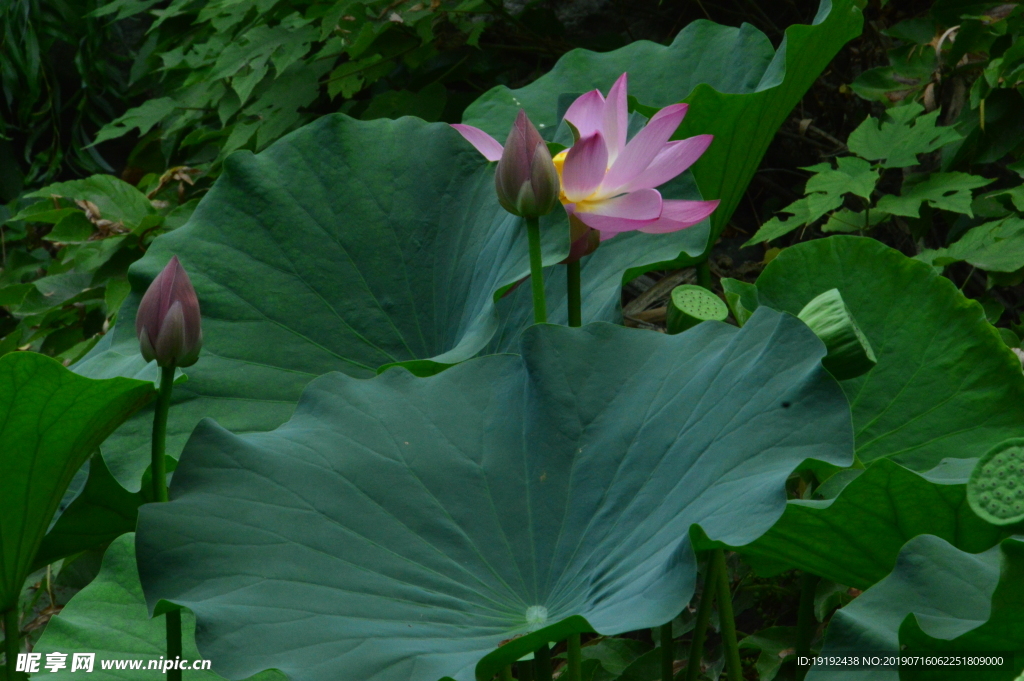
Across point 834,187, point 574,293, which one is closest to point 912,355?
point 574,293

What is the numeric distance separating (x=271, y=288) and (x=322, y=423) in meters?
0.27

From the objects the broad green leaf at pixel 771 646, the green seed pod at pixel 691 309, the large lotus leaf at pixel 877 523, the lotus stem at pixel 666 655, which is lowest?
the broad green leaf at pixel 771 646

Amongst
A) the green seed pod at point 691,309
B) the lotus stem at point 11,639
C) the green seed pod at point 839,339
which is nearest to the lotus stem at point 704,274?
the green seed pod at point 691,309

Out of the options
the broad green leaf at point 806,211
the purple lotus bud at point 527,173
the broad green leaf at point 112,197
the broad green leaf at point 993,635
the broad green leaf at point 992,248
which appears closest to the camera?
the broad green leaf at point 993,635

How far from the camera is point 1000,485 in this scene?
487mm

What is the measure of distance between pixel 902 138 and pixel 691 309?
27.7 inches

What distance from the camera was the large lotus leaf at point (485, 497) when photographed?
0.56 meters

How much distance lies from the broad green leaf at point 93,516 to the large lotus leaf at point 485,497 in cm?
22

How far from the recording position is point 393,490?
0.66 metres

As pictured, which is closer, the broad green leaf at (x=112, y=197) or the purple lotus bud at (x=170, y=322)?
the purple lotus bud at (x=170, y=322)

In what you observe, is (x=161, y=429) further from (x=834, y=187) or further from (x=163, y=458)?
(x=834, y=187)

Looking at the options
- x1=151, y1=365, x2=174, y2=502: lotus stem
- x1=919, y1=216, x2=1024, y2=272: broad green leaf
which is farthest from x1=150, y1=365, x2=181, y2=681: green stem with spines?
x1=919, y1=216, x2=1024, y2=272: broad green leaf

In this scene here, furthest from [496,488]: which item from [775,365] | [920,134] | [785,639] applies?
[920,134]

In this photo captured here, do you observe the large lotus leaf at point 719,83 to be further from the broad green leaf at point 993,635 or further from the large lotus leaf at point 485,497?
the broad green leaf at point 993,635
